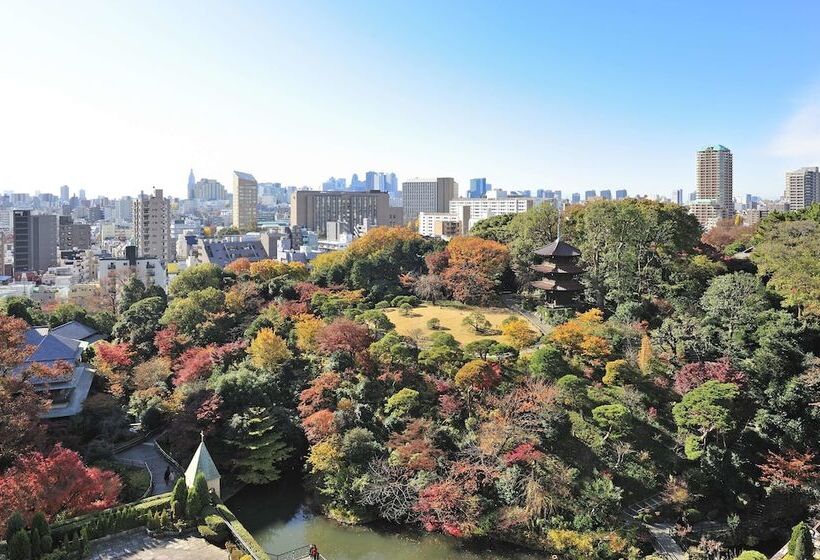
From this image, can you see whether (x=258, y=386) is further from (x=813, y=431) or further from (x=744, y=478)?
(x=813, y=431)

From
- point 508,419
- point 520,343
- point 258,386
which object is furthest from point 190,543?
point 520,343

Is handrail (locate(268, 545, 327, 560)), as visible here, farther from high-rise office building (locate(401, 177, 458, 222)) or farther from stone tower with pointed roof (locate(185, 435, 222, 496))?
high-rise office building (locate(401, 177, 458, 222))

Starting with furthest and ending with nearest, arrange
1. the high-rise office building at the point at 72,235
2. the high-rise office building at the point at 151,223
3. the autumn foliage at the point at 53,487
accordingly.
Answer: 1. the high-rise office building at the point at 72,235
2. the high-rise office building at the point at 151,223
3. the autumn foliage at the point at 53,487

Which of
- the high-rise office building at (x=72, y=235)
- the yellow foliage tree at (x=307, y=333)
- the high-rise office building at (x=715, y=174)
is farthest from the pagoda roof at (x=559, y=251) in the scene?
the high-rise office building at (x=715, y=174)

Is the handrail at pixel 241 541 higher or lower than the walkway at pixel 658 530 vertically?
higher

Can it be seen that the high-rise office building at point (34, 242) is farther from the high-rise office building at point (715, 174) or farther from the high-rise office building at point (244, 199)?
the high-rise office building at point (715, 174)

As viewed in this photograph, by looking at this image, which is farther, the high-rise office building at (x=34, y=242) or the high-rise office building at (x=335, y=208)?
the high-rise office building at (x=335, y=208)
